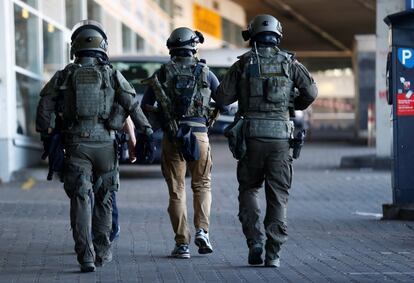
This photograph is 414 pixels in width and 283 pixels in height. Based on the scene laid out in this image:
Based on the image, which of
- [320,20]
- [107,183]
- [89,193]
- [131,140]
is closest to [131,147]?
[131,140]

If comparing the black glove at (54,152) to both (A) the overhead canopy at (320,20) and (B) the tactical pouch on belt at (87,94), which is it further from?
(A) the overhead canopy at (320,20)

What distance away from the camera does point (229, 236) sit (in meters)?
11.3

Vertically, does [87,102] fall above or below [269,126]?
above

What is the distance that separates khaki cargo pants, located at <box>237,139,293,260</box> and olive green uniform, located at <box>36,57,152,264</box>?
2.81 ft

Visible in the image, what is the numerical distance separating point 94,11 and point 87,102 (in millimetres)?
18145

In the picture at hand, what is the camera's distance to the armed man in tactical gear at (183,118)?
9.76 meters

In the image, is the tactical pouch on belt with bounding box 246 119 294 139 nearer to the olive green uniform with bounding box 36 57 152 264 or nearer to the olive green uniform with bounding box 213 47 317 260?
the olive green uniform with bounding box 213 47 317 260

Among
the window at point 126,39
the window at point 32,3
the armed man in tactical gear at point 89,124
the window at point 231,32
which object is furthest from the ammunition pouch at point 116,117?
the window at point 231,32

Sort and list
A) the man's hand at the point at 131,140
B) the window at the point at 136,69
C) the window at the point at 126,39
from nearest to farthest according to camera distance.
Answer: the man's hand at the point at 131,140 → the window at the point at 136,69 → the window at the point at 126,39

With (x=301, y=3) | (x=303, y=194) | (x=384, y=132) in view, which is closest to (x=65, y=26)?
(x=384, y=132)

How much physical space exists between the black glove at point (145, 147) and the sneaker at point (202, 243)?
3.19ft

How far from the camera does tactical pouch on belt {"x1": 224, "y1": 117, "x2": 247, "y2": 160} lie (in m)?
9.11

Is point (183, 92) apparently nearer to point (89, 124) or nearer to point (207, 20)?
point (89, 124)

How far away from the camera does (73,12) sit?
2483 cm
